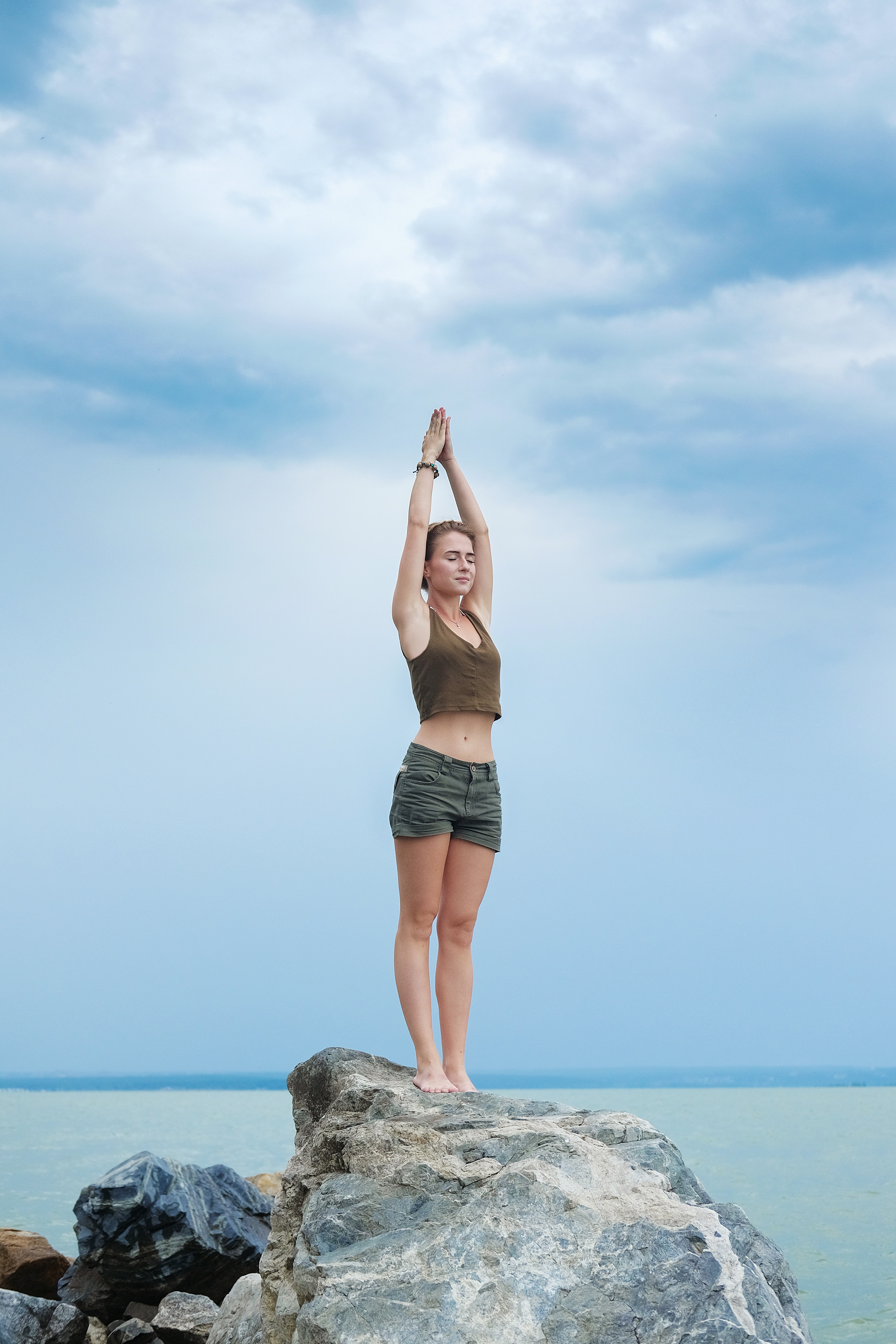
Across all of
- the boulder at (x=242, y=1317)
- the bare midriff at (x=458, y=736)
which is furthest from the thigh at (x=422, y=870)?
the boulder at (x=242, y=1317)

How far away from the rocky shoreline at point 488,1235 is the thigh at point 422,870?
2.28 feet

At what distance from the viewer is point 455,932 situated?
521 centimetres

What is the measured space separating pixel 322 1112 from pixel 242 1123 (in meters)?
17.2

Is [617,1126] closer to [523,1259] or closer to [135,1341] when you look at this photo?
[523,1259]

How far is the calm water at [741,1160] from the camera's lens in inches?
385

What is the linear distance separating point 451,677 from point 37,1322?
466cm

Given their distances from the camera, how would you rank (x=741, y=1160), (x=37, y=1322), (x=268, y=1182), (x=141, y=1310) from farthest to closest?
(x=741, y=1160) → (x=268, y=1182) → (x=141, y=1310) → (x=37, y=1322)

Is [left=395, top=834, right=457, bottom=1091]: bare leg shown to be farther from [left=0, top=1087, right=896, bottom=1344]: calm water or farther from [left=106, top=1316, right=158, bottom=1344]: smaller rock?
[left=106, top=1316, right=158, bottom=1344]: smaller rock

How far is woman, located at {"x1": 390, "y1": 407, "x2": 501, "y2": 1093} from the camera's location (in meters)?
5.05

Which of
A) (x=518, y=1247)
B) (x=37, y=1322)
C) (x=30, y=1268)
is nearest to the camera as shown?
(x=518, y=1247)

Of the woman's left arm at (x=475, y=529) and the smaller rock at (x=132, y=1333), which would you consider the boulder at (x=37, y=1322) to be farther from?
the woman's left arm at (x=475, y=529)

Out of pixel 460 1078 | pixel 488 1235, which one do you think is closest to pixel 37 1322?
pixel 460 1078

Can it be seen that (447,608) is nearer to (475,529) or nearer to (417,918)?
(475,529)

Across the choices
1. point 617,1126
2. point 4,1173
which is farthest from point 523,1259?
point 4,1173
